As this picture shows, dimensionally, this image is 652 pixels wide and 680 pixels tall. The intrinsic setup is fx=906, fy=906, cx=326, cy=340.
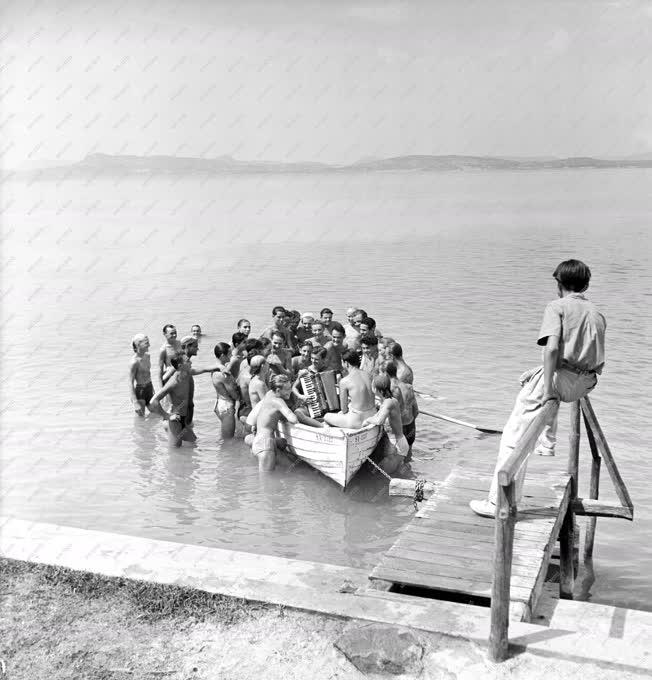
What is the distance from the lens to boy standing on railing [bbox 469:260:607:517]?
261 inches

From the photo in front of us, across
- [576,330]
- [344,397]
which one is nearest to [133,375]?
[344,397]

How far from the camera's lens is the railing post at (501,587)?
19.0ft

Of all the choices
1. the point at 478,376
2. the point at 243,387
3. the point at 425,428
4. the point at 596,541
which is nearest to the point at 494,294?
the point at 478,376

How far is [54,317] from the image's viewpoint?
28484 mm

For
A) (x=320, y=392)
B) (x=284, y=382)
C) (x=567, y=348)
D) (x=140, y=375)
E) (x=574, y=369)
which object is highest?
(x=567, y=348)

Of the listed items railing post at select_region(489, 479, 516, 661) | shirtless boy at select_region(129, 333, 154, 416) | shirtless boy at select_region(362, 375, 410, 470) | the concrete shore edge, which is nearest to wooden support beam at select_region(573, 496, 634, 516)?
the concrete shore edge

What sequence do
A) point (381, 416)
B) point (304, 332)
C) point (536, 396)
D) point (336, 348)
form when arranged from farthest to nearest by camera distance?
1. point (304, 332)
2. point (336, 348)
3. point (381, 416)
4. point (536, 396)

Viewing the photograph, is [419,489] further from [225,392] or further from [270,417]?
[225,392]

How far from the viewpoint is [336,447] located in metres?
11.0

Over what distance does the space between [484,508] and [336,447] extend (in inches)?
130

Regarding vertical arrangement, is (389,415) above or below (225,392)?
above

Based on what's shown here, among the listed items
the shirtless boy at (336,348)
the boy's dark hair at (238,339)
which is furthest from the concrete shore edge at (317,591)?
the shirtless boy at (336,348)

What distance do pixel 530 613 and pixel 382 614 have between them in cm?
109

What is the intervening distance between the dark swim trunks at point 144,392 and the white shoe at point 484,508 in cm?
783
